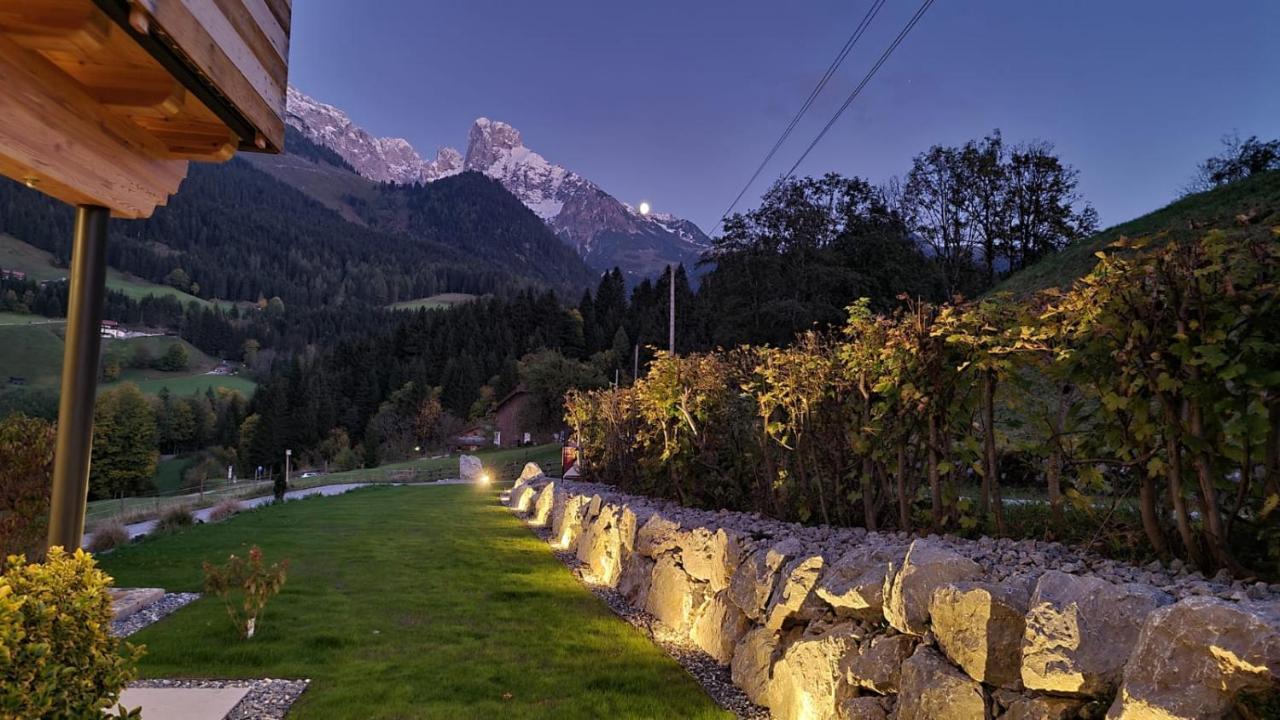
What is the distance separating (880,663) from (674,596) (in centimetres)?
324

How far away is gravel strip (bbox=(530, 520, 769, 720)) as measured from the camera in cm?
449

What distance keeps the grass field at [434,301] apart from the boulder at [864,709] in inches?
5657

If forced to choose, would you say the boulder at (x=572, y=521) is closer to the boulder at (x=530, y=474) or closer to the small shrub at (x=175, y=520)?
the small shrub at (x=175, y=520)

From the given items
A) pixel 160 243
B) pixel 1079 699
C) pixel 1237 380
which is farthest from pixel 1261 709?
pixel 160 243

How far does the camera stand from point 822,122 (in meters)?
10.1

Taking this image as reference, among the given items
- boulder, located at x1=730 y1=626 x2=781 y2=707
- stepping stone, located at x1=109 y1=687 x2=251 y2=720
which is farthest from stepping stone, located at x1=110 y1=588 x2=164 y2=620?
boulder, located at x1=730 y1=626 x2=781 y2=707

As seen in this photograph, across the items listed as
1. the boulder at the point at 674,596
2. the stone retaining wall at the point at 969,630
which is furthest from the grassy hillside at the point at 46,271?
the stone retaining wall at the point at 969,630

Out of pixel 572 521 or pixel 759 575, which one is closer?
pixel 759 575

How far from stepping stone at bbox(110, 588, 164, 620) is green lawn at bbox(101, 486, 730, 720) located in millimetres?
500

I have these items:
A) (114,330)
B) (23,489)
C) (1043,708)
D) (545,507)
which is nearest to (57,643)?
(1043,708)

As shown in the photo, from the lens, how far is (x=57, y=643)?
2297mm

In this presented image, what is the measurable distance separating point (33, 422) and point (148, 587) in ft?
7.33

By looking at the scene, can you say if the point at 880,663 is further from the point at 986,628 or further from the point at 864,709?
the point at 986,628

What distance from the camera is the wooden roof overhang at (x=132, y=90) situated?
7.25ft
